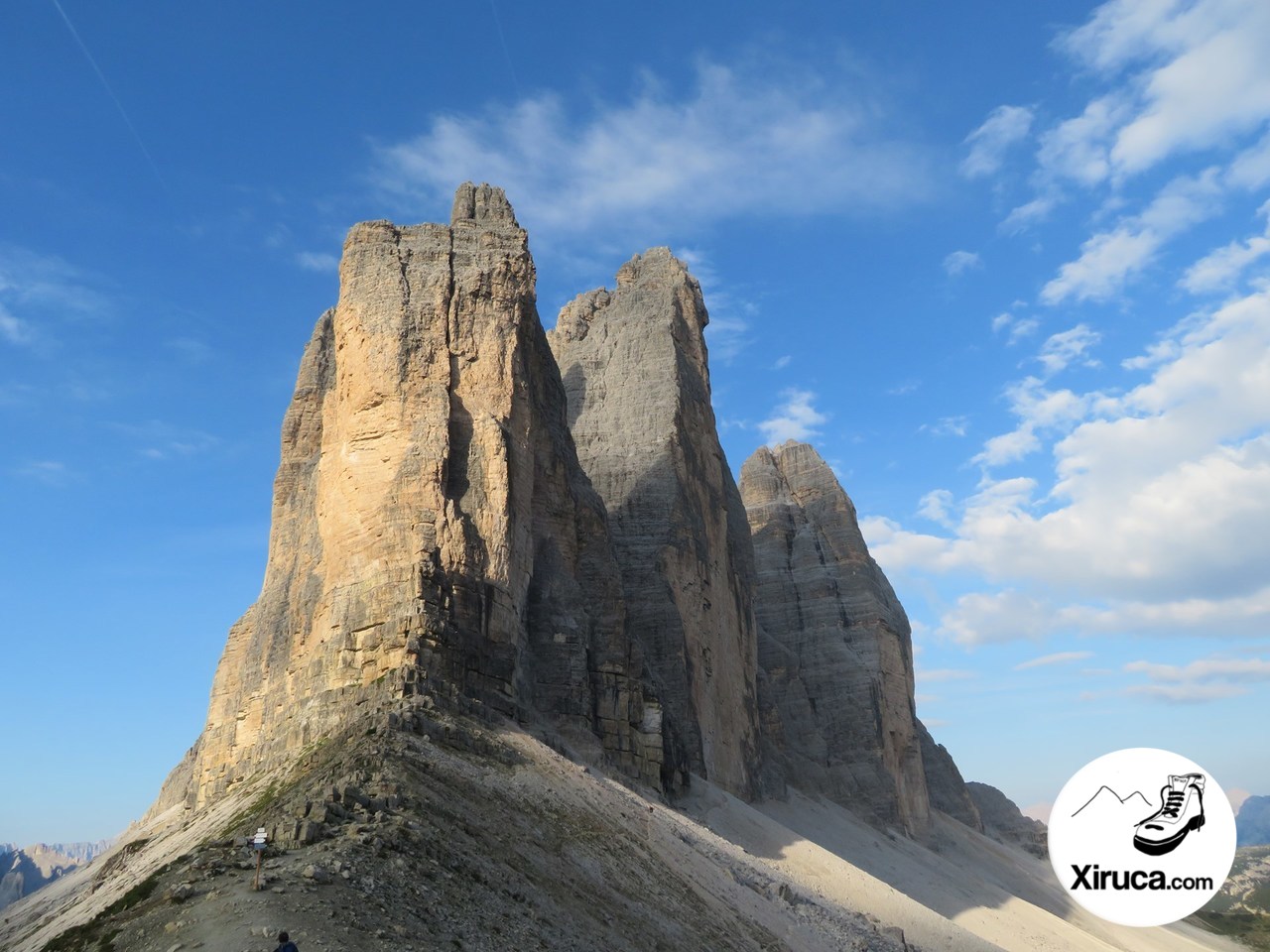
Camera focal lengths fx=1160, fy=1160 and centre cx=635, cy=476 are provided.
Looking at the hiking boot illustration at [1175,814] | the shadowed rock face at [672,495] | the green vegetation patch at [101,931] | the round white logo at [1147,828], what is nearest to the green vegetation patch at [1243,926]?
the shadowed rock face at [672,495]

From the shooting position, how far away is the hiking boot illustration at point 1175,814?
29672 millimetres

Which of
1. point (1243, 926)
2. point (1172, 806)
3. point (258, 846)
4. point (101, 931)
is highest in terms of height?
point (1172, 806)

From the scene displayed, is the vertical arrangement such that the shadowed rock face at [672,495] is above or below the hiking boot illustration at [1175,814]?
above

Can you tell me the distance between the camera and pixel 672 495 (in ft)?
191

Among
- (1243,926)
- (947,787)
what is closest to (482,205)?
(947,787)

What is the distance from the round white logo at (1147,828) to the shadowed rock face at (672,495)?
17.3 m

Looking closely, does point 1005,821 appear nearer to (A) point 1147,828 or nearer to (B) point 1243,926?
(B) point 1243,926

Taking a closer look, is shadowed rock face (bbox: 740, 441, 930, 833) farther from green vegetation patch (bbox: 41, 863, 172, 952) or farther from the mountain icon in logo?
green vegetation patch (bbox: 41, 863, 172, 952)

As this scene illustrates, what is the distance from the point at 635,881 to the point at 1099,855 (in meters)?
13.2

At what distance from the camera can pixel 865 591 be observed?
266 ft

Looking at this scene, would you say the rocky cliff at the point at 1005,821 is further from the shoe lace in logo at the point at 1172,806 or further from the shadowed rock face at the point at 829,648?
the shoe lace in logo at the point at 1172,806

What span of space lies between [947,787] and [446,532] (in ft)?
210

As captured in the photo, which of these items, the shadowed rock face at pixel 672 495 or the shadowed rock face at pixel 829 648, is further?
the shadowed rock face at pixel 829 648

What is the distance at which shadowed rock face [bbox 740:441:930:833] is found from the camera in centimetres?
7106
